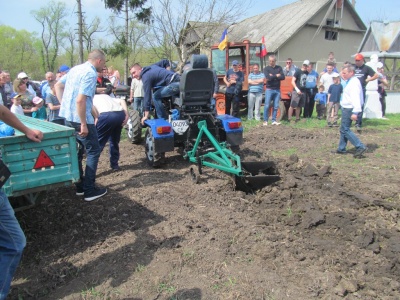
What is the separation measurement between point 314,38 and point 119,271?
1185 inches

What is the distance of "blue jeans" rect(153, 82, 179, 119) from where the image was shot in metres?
6.26

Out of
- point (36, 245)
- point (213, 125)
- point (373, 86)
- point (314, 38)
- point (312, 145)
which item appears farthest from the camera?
point (314, 38)

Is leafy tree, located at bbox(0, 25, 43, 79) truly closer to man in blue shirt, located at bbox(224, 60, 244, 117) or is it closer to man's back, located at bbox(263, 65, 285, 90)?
man in blue shirt, located at bbox(224, 60, 244, 117)

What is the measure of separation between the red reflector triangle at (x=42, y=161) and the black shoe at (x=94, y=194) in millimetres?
1474

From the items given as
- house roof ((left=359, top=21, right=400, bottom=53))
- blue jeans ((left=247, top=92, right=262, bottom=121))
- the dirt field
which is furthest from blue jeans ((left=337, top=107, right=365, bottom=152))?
house roof ((left=359, top=21, right=400, bottom=53))

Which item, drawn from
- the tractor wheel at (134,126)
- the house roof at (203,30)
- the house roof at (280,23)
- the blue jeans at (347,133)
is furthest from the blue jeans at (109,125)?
the house roof at (280,23)

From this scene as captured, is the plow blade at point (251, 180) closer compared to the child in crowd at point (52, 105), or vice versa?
the plow blade at point (251, 180)

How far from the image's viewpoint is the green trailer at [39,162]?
289cm

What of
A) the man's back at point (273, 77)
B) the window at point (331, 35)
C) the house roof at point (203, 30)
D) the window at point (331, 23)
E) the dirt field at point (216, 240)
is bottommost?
the dirt field at point (216, 240)

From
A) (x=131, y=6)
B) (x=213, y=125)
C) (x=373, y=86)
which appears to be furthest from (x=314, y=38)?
(x=213, y=125)

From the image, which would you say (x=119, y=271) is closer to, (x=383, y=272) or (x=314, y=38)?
(x=383, y=272)

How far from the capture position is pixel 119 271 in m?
3.10

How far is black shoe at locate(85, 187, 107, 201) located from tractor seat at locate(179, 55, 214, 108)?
6.75ft

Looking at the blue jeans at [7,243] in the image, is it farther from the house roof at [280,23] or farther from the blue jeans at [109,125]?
the house roof at [280,23]
